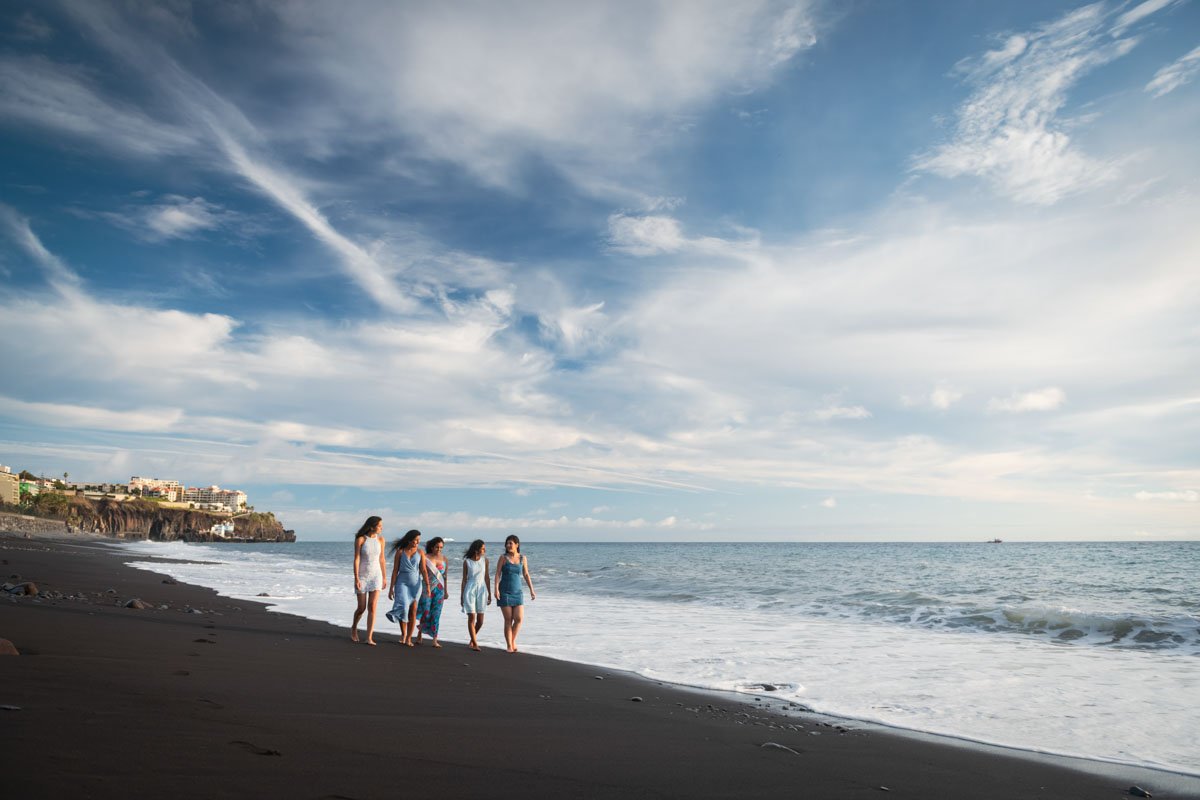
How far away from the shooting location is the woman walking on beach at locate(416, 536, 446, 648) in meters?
11.2

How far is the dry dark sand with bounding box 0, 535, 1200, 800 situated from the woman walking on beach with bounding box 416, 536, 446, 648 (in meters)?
2.66

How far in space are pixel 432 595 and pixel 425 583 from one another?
0.26 meters

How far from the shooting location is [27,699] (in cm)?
407

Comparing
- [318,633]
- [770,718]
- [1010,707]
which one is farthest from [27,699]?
[1010,707]

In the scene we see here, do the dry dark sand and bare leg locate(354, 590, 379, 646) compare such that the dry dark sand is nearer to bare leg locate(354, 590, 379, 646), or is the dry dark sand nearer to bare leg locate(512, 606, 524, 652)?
bare leg locate(354, 590, 379, 646)

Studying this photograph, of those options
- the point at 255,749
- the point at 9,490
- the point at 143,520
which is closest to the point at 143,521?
the point at 143,520

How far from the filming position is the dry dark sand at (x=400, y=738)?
10.8 feet

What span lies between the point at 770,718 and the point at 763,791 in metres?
2.54

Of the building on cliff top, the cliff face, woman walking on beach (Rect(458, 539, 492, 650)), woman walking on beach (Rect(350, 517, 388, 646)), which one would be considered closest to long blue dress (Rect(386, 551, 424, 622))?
woman walking on beach (Rect(350, 517, 388, 646))

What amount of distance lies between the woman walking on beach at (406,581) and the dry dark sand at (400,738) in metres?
2.66

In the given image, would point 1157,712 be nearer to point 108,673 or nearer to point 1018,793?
point 1018,793

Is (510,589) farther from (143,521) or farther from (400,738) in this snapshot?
(143,521)

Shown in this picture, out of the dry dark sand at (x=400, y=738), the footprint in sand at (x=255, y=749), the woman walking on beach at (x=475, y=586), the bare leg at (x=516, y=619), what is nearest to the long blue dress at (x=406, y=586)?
the woman walking on beach at (x=475, y=586)

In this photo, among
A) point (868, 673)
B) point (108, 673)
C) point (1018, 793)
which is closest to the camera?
point (1018, 793)
